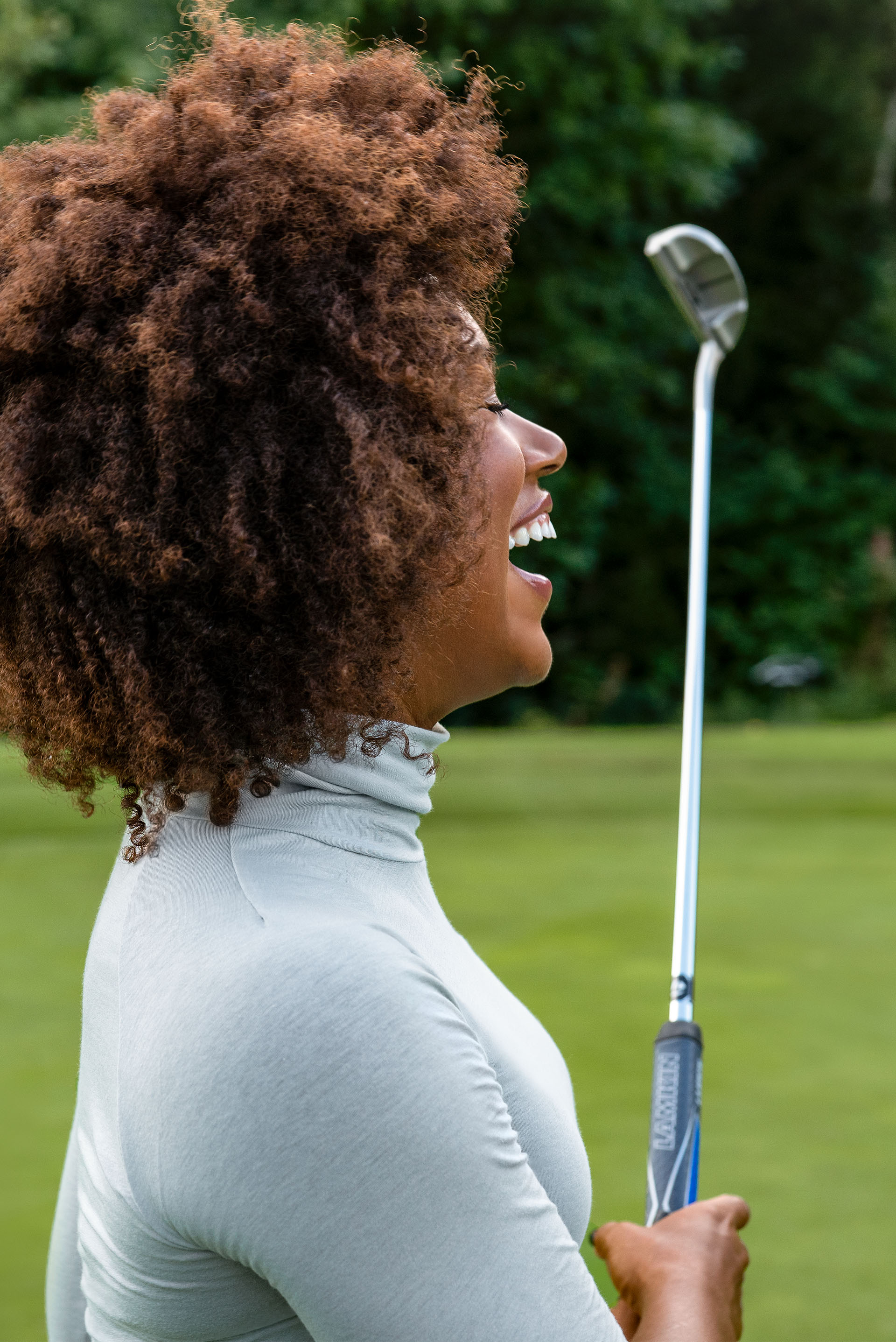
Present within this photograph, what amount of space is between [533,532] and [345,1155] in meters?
0.56

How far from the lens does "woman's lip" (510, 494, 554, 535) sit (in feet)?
3.63

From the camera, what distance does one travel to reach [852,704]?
14.0 meters

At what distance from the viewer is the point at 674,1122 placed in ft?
4.00

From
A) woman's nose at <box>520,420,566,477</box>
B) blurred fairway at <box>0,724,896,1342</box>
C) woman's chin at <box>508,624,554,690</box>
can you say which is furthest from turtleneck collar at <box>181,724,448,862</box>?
blurred fairway at <box>0,724,896,1342</box>

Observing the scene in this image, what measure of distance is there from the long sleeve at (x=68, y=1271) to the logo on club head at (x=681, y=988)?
558mm

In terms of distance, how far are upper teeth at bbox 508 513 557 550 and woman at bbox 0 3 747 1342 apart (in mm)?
49

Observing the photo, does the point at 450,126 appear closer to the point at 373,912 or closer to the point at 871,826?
the point at 373,912

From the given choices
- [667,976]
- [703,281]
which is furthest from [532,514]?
[667,976]

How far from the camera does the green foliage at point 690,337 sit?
1245cm

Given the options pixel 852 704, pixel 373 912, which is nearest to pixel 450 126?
pixel 373 912

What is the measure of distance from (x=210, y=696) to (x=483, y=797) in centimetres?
597

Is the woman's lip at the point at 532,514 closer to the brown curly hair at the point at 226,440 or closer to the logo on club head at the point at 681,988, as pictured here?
the brown curly hair at the point at 226,440

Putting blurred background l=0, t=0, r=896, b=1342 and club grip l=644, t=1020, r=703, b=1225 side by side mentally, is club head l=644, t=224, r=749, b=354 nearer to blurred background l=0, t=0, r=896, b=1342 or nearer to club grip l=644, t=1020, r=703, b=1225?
blurred background l=0, t=0, r=896, b=1342

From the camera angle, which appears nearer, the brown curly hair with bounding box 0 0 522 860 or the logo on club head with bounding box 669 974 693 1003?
the brown curly hair with bounding box 0 0 522 860
